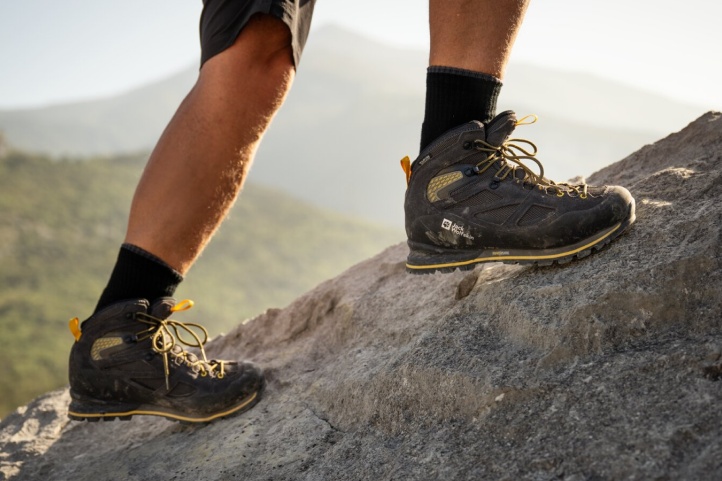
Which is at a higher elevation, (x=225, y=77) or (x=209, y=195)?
(x=225, y=77)

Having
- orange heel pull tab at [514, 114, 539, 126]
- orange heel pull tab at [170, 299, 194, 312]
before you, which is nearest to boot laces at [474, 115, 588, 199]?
orange heel pull tab at [514, 114, 539, 126]

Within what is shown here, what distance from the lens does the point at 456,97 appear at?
1932 millimetres

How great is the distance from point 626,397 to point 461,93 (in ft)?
3.22

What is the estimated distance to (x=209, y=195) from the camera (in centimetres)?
209

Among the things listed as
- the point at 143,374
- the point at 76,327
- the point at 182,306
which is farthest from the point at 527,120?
the point at 76,327

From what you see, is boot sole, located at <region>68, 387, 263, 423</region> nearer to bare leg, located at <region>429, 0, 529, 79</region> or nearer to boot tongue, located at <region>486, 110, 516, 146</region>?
boot tongue, located at <region>486, 110, 516, 146</region>

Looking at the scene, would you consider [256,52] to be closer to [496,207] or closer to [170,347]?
[496,207]

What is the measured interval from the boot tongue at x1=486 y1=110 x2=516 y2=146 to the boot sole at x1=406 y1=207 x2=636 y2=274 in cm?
34

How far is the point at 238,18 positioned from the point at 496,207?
3.21 ft

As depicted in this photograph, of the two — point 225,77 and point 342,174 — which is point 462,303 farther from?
point 342,174

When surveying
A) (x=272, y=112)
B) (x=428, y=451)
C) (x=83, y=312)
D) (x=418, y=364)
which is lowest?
(x=428, y=451)

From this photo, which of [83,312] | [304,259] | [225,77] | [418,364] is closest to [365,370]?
[418,364]

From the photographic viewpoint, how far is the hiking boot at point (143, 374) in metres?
2.13

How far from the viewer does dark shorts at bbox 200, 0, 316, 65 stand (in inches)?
75.4
